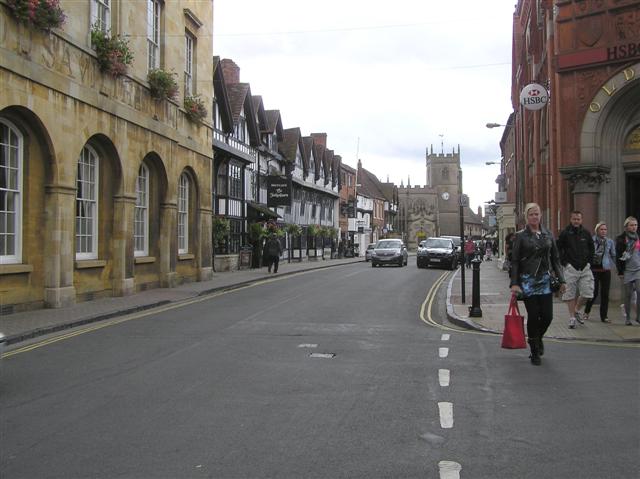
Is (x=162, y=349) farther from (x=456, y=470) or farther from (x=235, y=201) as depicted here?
(x=235, y=201)

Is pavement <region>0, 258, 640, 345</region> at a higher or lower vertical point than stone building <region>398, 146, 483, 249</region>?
lower

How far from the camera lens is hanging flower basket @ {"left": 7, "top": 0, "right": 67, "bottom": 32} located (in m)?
11.6

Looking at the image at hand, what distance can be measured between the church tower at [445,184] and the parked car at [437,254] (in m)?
103

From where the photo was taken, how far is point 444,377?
6.91m

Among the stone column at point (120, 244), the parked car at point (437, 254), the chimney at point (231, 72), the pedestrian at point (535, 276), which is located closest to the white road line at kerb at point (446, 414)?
the pedestrian at point (535, 276)

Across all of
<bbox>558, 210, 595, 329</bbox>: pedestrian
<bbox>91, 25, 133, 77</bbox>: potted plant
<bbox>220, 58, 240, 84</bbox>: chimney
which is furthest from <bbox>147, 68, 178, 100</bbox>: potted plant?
<bbox>220, 58, 240, 84</bbox>: chimney

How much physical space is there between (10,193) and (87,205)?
9.93 feet

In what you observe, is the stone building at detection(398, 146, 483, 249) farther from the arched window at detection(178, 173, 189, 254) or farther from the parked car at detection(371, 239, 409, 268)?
the arched window at detection(178, 173, 189, 254)

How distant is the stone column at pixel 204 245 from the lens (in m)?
21.7

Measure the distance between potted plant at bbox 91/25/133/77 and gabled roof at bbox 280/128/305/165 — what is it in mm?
27483

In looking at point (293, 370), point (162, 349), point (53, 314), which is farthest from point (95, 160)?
point (293, 370)

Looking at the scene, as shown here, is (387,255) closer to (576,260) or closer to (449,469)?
(576,260)

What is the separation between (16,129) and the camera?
12.5 meters

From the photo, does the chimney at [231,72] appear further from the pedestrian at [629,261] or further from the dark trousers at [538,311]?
the dark trousers at [538,311]
